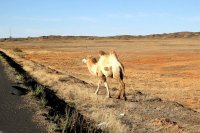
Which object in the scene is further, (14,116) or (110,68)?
(110,68)

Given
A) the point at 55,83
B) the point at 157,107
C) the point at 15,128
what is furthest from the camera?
the point at 55,83

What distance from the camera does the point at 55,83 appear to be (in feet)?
80.4

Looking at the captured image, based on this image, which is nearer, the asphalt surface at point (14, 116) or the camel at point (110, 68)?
the asphalt surface at point (14, 116)

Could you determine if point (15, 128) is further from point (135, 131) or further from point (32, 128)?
point (135, 131)

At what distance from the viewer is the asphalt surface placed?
10758mm

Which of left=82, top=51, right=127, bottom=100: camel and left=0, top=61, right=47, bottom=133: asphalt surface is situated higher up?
left=82, top=51, right=127, bottom=100: camel

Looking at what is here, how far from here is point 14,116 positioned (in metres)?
12.6

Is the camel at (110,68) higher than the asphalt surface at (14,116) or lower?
higher

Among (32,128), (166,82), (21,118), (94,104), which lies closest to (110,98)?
(94,104)

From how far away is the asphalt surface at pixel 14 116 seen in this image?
10758 mm

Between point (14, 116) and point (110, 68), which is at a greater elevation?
point (110, 68)

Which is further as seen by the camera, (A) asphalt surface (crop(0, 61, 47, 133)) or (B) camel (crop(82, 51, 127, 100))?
(B) camel (crop(82, 51, 127, 100))

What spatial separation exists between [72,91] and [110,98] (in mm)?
2707

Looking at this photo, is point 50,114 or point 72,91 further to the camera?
point 72,91
